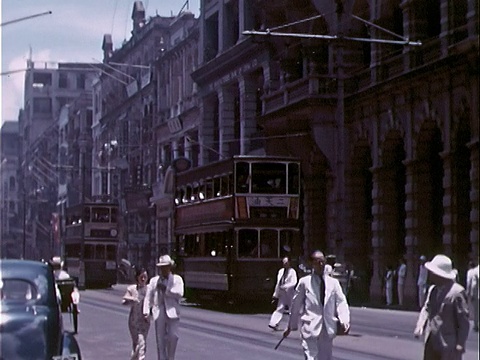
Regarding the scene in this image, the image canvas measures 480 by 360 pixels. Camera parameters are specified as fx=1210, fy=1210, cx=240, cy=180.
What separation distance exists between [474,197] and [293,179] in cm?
1020

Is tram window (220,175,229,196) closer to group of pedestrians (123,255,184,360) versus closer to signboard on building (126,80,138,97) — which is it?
signboard on building (126,80,138,97)

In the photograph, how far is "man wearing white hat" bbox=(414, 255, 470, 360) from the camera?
10.9 metres

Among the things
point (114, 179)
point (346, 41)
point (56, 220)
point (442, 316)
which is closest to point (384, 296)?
point (346, 41)

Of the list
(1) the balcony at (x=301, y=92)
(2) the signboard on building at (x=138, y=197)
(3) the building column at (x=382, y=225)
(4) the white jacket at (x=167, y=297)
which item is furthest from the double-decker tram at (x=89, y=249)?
(3) the building column at (x=382, y=225)

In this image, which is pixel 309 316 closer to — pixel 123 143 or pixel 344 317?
pixel 344 317

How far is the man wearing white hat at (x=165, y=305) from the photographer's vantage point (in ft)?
52.5

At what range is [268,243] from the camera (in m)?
23.0

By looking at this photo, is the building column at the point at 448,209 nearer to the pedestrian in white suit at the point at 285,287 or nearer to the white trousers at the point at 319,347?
the white trousers at the point at 319,347

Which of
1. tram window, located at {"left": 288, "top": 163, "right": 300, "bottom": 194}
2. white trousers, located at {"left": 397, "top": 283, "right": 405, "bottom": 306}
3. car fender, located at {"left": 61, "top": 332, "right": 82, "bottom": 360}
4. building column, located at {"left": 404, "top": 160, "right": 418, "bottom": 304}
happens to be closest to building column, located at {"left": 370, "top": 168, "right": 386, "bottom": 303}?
white trousers, located at {"left": 397, "top": 283, "right": 405, "bottom": 306}

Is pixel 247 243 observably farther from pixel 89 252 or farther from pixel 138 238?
pixel 89 252

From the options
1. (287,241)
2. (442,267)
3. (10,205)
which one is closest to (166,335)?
(287,241)

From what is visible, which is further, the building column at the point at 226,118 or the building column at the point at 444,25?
the building column at the point at 226,118

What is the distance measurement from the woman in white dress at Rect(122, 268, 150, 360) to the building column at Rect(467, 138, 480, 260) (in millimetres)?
6947

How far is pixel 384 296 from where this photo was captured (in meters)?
16.2
